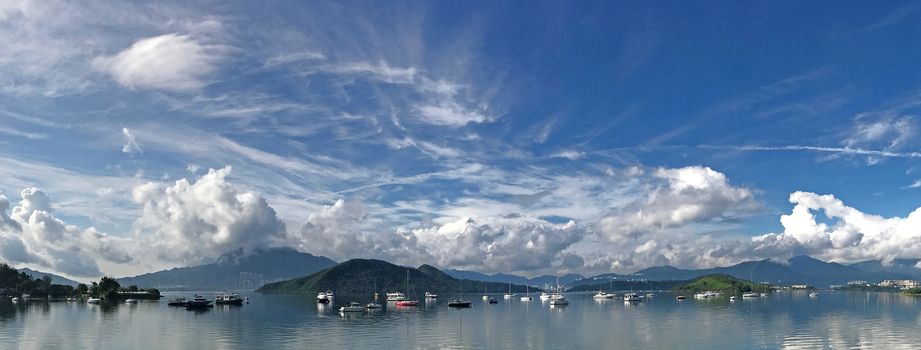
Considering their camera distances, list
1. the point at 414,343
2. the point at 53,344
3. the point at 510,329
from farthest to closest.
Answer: the point at 510,329, the point at 414,343, the point at 53,344

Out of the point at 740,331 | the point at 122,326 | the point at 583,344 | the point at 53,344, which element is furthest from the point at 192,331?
the point at 740,331

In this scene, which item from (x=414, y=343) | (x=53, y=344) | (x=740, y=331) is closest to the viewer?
(x=53, y=344)

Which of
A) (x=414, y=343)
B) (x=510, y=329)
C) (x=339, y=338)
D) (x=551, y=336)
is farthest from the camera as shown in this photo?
(x=510, y=329)

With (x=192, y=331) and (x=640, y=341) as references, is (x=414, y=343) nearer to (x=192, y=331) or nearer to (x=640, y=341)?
(x=640, y=341)

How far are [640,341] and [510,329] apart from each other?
36093mm

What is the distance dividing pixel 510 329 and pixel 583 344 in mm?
35339

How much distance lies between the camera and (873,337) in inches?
4515

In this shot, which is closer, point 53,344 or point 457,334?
point 53,344

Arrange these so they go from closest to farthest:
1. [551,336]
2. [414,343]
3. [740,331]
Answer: [414,343] → [551,336] → [740,331]

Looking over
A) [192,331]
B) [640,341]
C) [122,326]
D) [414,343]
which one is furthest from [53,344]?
[640,341]

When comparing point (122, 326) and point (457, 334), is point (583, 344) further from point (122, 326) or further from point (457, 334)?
point (122, 326)

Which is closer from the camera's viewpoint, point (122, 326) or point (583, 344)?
point (583, 344)

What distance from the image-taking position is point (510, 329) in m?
136

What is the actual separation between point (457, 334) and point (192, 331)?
53259mm
